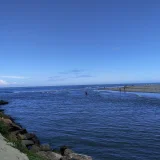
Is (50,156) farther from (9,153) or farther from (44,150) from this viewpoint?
(9,153)

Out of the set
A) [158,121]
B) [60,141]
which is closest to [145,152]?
[60,141]

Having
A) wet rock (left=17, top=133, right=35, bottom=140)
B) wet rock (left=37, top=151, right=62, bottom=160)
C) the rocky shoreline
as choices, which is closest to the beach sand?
the rocky shoreline

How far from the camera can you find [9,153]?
1407cm

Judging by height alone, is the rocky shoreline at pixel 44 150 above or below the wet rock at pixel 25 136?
below

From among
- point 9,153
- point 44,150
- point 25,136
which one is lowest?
point 44,150

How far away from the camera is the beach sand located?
13.5 meters

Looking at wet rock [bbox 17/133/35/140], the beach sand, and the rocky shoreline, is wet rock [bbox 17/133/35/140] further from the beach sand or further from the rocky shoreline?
the beach sand

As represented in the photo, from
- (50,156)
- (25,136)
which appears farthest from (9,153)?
(25,136)

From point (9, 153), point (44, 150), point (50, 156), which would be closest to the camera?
point (9, 153)

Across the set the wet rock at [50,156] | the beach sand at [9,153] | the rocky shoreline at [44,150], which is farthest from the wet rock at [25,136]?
the beach sand at [9,153]

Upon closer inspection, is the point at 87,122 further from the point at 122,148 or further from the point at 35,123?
the point at 122,148

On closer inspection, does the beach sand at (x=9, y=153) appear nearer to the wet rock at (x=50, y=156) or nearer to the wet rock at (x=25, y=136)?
the wet rock at (x=50, y=156)

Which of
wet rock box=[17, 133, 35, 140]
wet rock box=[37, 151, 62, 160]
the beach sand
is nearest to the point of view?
the beach sand

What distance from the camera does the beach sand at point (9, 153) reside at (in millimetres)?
13472
